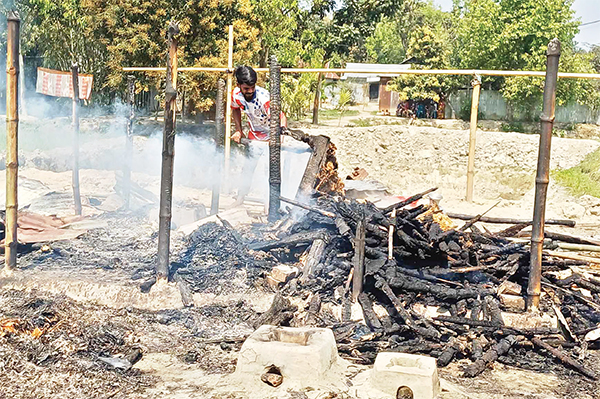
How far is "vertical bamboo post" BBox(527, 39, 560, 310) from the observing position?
23.4 ft

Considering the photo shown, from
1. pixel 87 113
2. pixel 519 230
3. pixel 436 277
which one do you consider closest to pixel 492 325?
pixel 436 277

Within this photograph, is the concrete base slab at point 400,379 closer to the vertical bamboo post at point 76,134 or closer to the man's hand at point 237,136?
the man's hand at point 237,136

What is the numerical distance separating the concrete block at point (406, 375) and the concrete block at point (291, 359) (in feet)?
1.47

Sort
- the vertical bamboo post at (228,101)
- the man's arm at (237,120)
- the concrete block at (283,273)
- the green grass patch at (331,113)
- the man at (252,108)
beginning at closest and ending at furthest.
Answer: the concrete block at (283,273) → the man at (252,108) → the man's arm at (237,120) → the vertical bamboo post at (228,101) → the green grass patch at (331,113)

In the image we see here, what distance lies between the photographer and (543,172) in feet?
23.8

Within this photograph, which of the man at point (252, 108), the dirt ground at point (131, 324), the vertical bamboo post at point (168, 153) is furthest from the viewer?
the man at point (252, 108)

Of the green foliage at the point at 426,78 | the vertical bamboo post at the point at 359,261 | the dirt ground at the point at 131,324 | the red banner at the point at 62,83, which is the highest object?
the green foliage at the point at 426,78

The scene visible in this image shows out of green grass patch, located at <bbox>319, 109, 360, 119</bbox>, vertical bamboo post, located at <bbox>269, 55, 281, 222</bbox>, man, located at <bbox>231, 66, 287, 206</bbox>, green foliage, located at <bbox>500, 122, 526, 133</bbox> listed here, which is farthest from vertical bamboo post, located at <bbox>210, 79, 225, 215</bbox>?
green grass patch, located at <bbox>319, 109, 360, 119</bbox>

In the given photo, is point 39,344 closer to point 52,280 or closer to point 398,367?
point 52,280

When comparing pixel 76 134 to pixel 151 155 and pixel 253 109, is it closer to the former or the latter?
pixel 253 109

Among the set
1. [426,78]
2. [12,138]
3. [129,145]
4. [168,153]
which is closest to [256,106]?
[129,145]

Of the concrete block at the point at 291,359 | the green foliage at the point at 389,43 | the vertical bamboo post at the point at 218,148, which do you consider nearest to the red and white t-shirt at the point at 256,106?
the vertical bamboo post at the point at 218,148

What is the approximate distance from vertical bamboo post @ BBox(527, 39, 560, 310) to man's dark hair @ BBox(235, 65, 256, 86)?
16.5ft

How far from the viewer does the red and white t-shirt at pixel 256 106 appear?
1123 centimetres
